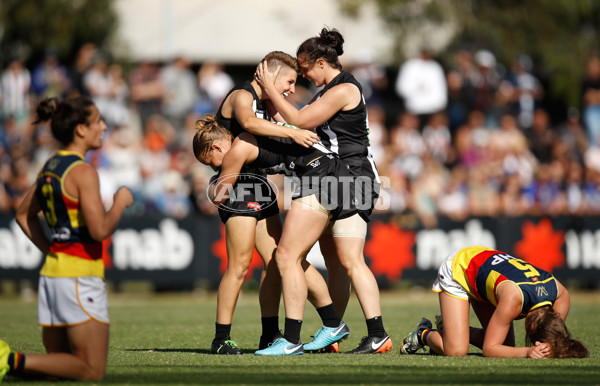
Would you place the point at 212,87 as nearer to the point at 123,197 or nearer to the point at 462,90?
the point at 462,90

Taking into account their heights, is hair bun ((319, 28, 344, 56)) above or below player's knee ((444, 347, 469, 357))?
above

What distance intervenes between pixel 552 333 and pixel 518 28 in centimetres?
1430

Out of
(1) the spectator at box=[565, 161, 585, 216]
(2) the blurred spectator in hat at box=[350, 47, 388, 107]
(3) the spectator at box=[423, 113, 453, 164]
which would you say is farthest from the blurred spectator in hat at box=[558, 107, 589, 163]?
(2) the blurred spectator in hat at box=[350, 47, 388, 107]

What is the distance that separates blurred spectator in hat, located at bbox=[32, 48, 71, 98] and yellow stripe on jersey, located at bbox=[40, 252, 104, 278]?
11.7 metres

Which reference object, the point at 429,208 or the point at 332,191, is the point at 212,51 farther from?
the point at 332,191

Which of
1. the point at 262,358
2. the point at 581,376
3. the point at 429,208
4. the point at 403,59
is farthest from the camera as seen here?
the point at 403,59

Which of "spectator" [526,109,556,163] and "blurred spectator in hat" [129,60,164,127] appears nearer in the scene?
"spectator" [526,109,556,163]

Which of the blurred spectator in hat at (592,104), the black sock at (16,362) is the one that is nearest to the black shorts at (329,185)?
the black sock at (16,362)

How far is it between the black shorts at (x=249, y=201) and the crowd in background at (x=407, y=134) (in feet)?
25.8

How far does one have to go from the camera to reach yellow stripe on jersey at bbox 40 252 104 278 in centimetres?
509

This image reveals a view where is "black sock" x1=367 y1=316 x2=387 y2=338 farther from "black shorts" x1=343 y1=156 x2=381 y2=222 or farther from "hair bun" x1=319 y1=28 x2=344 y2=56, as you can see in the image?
"hair bun" x1=319 y1=28 x2=344 y2=56

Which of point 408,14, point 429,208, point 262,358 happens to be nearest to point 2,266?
point 429,208

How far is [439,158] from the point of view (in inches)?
655

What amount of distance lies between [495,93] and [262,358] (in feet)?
40.3
